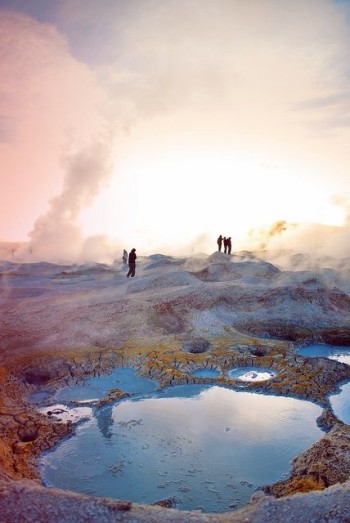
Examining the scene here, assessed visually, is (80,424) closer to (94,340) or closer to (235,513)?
(235,513)

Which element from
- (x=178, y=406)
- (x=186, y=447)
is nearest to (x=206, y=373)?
(x=178, y=406)

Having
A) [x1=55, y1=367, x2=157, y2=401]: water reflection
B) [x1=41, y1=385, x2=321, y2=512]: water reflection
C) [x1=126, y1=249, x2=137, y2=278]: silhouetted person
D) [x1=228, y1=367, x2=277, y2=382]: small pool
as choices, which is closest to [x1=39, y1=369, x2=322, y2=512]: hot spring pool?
[x1=41, y1=385, x2=321, y2=512]: water reflection

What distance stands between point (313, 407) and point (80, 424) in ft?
20.2

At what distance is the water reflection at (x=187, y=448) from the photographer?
27.1ft

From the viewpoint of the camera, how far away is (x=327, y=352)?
1772 centimetres

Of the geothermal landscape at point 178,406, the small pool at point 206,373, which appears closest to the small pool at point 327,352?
the geothermal landscape at point 178,406

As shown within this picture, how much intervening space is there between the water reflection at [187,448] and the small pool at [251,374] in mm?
1277

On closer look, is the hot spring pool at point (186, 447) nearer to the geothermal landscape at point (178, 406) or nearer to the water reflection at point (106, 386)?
the geothermal landscape at point (178, 406)

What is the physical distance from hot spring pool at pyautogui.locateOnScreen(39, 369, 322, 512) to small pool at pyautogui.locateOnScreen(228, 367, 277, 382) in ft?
3.98

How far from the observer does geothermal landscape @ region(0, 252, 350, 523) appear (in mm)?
7363

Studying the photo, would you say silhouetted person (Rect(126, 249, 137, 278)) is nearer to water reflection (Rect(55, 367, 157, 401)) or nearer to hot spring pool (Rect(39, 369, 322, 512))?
water reflection (Rect(55, 367, 157, 401))

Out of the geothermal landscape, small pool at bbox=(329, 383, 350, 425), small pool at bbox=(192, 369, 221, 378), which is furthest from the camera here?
small pool at bbox=(192, 369, 221, 378)

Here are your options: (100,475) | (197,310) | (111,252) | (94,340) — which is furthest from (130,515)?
(111,252)

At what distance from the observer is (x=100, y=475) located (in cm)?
869
